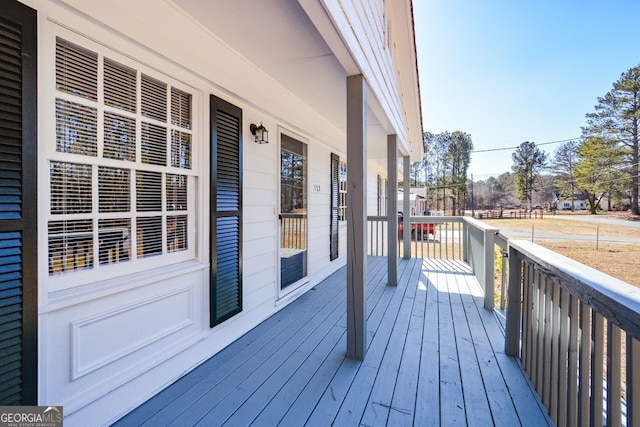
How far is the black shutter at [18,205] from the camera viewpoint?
113 cm

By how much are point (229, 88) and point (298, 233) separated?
1.97 m

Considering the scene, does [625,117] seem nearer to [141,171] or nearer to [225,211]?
[225,211]

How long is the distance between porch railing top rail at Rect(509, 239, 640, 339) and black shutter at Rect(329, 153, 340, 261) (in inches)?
135

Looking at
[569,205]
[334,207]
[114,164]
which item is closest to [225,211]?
[114,164]

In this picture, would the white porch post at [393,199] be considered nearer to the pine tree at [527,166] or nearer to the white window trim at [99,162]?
the white window trim at [99,162]

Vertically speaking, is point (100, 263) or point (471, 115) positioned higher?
point (471, 115)

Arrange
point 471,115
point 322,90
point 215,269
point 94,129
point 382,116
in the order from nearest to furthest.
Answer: point 94,129 → point 215,269 → point 322,90 → point 382,116 → point 471,115

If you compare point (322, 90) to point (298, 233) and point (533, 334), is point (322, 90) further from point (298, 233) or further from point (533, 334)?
point (533, 334)

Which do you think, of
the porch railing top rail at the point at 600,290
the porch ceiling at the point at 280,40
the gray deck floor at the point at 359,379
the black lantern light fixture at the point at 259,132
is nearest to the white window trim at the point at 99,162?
the porch ceiling at the point at 280,40

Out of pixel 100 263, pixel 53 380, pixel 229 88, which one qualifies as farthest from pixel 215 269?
pixel 229 88

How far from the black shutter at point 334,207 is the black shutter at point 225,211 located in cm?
253

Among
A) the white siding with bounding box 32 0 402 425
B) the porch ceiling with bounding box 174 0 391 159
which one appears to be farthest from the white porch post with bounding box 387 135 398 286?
the porch ceiling with bounding box 174 0 391 159

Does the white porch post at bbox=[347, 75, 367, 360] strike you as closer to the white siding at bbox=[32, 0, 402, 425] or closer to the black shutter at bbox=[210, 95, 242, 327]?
the white siding at bbox=[32, 0, 402, 425]

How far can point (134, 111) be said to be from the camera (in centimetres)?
171
